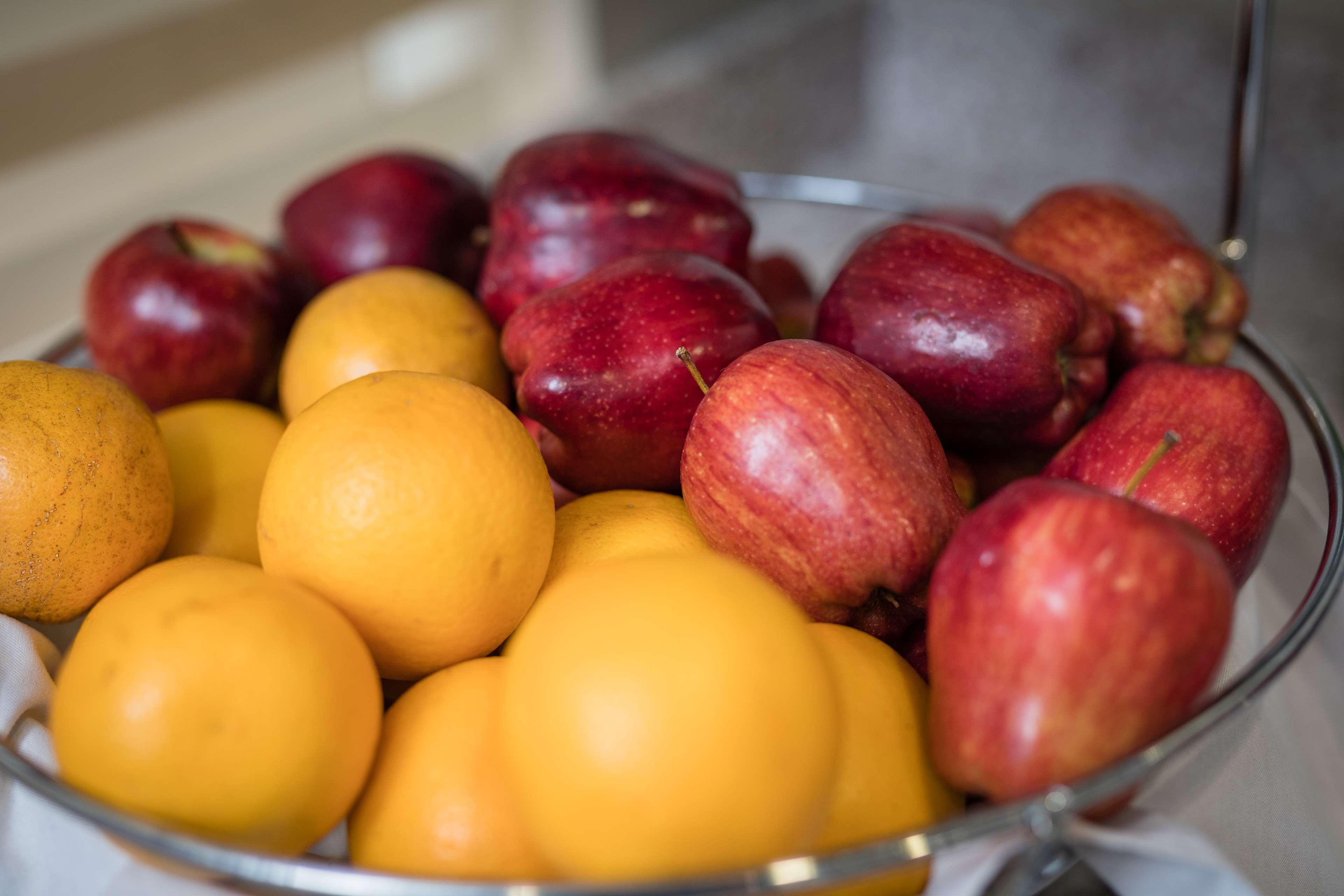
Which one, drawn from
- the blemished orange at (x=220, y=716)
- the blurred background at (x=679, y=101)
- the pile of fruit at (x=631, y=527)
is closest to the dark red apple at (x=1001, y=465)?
the pile of fruit at (x=631, y=527)

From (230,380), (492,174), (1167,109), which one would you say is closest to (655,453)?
(230,380)

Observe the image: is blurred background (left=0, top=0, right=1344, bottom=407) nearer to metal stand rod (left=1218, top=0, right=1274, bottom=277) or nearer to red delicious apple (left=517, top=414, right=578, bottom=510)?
metal stand rod (left=1218, top=0, right=1274, bottom=277)

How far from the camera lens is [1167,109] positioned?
133 cm

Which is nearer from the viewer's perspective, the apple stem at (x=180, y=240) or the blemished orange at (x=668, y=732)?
the blemished orange at (x=668, y=732)

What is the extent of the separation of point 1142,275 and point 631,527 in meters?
0.35

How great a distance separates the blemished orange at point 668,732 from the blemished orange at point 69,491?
0.73ft

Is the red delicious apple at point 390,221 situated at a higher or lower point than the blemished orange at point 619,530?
higher

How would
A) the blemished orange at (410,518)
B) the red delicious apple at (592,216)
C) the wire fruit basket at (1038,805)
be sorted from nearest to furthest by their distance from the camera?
the wire fruit basket at (1038,805), the blemished orange at (410,518), the red delicious apple at (592,216)

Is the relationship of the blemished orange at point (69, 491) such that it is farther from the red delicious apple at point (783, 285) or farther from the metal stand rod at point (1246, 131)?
the metal stand rod at point (1246, 131)

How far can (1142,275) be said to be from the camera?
60 cm

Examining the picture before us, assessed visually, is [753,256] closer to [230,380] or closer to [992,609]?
[230,380]

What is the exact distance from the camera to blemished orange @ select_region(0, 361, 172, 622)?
0.44 metres

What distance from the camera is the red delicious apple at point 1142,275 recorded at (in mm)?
592

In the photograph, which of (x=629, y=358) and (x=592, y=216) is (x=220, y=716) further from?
(x=592, y=216)
